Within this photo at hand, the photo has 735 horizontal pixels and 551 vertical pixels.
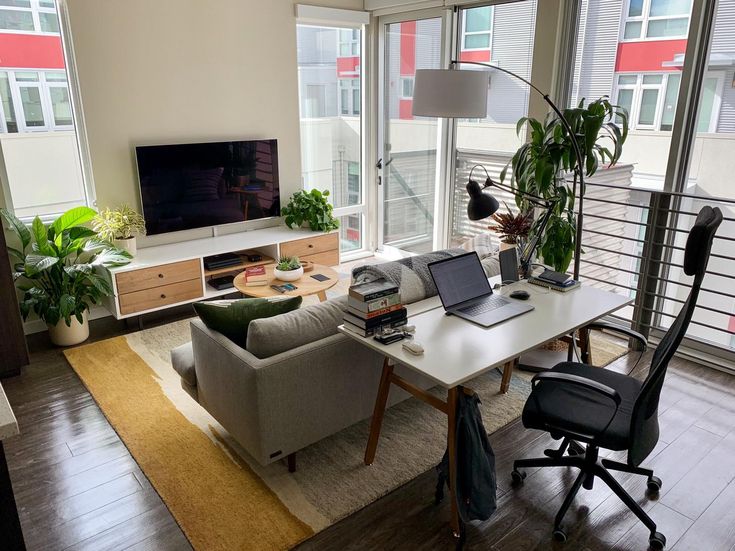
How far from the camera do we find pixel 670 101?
380 centimetres

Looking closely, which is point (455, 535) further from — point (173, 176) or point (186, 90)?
point (186, 90)

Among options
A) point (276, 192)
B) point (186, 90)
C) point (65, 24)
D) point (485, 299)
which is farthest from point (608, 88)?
point (65, 24)

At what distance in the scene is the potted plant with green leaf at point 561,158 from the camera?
11.7 feet

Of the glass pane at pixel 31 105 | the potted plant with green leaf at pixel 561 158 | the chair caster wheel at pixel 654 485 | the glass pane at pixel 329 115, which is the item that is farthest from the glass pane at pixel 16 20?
the chair caster wheel at pixel 654 485

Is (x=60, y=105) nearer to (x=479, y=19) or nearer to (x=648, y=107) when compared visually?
(x=479, y=19)

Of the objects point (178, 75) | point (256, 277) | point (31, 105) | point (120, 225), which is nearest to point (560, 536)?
point (256, 277)

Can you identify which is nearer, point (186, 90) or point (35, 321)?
point (35, 321)

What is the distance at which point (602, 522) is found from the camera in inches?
94.0

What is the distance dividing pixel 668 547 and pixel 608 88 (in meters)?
3.14

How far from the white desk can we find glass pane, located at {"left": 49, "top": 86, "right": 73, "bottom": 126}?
3.08m

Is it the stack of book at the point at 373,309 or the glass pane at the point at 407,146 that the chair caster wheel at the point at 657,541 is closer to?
the stack of book at the point at 373,309

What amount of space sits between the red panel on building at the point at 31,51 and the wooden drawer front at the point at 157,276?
161 cm

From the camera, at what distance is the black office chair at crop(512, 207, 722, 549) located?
6.50 ft

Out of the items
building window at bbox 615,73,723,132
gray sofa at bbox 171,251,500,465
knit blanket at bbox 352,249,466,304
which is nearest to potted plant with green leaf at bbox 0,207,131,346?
gray sofa at bbox 171,251,500,465
